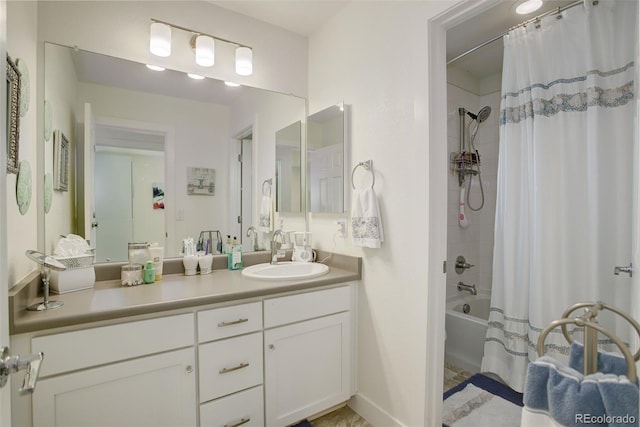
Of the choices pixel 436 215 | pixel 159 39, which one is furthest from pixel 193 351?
pixel 159 39

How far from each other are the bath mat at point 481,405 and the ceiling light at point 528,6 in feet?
7.86

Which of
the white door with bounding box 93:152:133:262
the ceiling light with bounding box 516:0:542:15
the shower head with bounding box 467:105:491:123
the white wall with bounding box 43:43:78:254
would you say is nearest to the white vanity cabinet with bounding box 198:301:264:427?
the white door with bounding box 93:152:133:262

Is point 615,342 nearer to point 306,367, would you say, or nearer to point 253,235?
point 306,367

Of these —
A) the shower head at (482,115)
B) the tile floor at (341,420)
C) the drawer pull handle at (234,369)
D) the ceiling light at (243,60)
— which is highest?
the ceiling light at (243,60)

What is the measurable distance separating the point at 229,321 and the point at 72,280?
73 cm

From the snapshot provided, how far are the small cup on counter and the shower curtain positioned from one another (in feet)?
7.35

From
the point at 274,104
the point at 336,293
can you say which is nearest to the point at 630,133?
the point at 336,293

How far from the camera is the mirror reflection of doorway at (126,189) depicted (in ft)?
5.47

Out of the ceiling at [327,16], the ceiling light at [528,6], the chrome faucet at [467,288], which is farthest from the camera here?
the chrome faucet at [467,288]

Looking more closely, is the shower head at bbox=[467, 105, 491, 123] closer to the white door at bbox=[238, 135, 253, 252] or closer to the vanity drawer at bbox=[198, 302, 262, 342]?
the white door at bbox=[238, 135, 253, 252]

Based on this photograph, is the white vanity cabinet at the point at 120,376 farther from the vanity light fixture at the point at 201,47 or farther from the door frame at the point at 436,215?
the vanity light fixture at the point at 201,47

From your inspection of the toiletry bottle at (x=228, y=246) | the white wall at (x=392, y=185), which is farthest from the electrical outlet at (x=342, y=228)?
the toiletry bottle at (x=228, y=246)

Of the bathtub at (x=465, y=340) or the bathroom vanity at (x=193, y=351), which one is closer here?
the bathroom vanity at (x=193, y=351)

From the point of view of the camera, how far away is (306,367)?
1.63m
